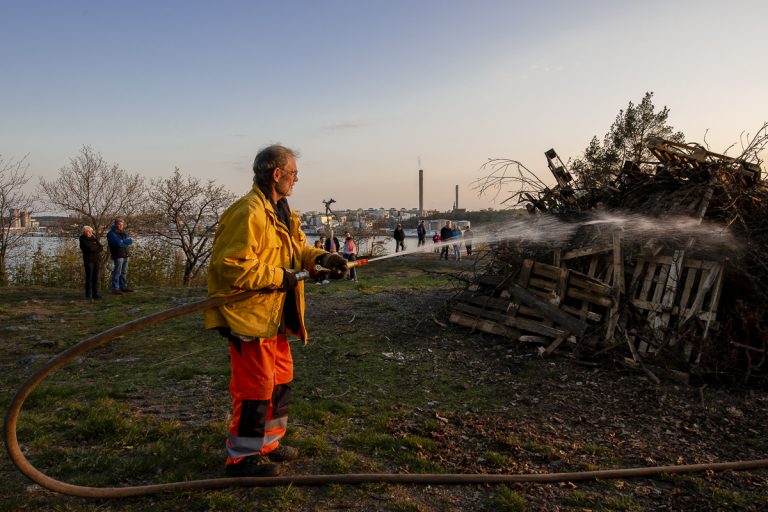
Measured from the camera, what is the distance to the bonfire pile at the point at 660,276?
627 cm

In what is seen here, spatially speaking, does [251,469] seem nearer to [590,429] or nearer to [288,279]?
[288,279]

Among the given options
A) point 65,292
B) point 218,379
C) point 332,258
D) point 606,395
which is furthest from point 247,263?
point 65,292

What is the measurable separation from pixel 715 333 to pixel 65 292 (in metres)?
16.4

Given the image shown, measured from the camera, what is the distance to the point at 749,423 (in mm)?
5141

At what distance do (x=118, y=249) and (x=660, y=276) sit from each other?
12.8 meters

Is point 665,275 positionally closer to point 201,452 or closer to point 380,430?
point 380,430

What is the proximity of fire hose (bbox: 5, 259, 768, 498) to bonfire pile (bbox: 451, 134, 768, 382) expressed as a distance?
2.51 metres

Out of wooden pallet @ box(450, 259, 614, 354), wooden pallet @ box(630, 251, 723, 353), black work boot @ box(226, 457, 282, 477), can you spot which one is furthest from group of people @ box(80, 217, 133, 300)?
wooden pallet @ box(630, 251, 723, 353)

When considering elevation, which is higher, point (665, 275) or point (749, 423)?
point (665, 275)

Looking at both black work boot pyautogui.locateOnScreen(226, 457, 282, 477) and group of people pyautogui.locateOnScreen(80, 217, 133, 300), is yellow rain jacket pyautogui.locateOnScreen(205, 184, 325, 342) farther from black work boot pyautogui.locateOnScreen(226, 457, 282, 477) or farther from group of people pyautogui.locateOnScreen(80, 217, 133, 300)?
group of people pyautogui.locateOnScreen(80, 217, 133, 300)

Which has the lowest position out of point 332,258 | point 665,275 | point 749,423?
point 749,423

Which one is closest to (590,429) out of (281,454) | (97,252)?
(281,454)

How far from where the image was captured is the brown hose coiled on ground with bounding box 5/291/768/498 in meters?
3.05

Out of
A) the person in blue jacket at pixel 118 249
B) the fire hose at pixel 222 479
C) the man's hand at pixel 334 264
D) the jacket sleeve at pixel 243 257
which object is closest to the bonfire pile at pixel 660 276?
the fire hose at pixel 222 479
